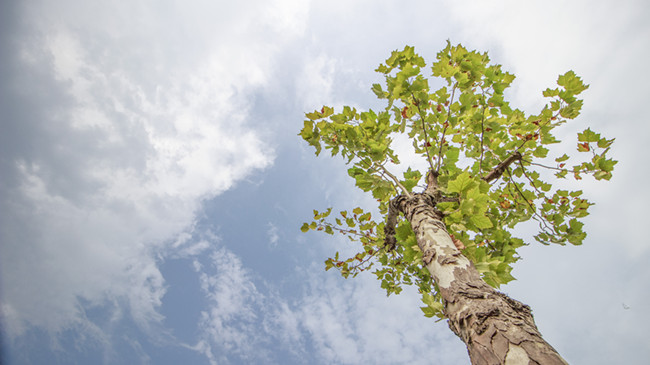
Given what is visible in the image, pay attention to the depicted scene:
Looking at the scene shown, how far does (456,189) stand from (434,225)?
36 centimetres

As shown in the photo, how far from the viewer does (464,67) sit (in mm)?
2971

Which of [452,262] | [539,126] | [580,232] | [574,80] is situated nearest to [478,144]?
[539,126]

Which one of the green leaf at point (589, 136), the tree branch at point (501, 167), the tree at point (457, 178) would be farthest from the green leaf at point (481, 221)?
the green leaf at point (589, 136)

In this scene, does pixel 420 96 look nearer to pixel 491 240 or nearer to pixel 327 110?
pixel 327 110

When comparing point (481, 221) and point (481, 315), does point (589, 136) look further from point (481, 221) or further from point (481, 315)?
point (481, 315)

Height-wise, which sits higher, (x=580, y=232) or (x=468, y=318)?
(x=580, y=232)

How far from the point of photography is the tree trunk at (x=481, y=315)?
117 centimetres

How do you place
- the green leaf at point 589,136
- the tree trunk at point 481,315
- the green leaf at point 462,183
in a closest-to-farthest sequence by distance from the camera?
1. the tree trunk at point 481,315
2. the green leaf at point 462,183
3. the green leaf at point 589,136

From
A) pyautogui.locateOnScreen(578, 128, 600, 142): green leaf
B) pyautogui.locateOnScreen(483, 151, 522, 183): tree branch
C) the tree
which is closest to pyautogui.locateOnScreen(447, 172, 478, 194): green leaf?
the tree

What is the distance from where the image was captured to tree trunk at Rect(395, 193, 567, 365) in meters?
1.17

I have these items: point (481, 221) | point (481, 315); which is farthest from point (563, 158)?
point (481, 315)

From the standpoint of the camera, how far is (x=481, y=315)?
1.42m

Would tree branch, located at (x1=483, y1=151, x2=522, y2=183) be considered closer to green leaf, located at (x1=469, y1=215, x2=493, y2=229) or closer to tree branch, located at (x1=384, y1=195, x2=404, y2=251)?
tree branch, located at (x1=384, y1=195, x2=404, y2=251)

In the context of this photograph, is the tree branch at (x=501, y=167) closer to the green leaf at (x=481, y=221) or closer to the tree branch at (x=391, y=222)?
the tree branch at (x=391, y=222)
